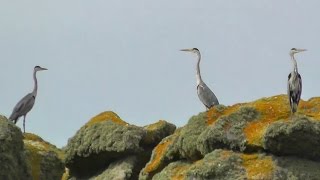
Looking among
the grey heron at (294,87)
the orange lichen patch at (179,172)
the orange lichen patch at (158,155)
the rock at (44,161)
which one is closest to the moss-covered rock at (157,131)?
the orange lichen patch at (158,155)

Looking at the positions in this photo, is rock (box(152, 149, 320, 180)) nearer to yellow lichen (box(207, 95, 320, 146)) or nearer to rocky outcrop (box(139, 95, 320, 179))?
rocky outcrop (box(139, 95, 320, 179))

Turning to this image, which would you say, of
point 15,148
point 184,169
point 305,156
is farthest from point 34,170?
point 305,156

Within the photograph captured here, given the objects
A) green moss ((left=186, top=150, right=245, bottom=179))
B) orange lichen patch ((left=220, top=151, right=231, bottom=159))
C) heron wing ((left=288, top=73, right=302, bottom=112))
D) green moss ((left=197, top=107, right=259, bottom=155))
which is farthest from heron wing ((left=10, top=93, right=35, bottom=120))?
orange lichen patch ((left=220, top=151, right=231, bottom=159))

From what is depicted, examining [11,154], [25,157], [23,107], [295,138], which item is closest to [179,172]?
[295,138]

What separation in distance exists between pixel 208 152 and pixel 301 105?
164 inches

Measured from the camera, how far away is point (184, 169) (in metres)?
21.5

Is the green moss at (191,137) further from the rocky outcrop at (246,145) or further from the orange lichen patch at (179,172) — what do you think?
Answer: the orange lichen patch at (179,172)

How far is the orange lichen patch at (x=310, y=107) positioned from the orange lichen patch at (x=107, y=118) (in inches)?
252

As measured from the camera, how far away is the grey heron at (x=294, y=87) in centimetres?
2212

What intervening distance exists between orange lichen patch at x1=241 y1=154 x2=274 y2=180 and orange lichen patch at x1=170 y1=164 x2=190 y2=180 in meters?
1.78

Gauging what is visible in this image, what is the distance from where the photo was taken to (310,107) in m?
23.1

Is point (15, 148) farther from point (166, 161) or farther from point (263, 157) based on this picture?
point (263, 157)

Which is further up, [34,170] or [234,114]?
[234,114]

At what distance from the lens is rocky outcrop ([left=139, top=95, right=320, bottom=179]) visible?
771 inches
